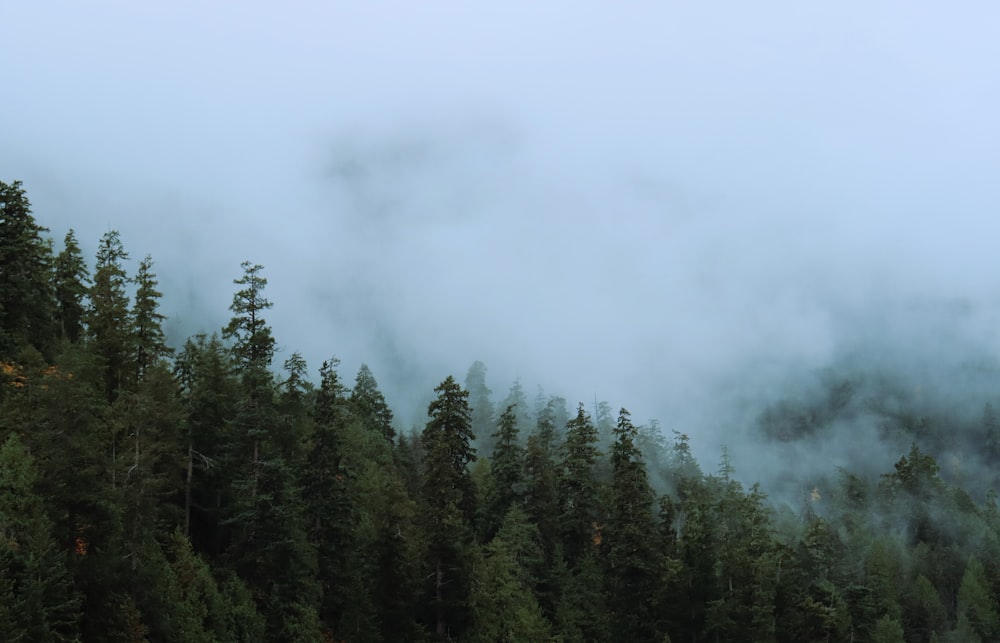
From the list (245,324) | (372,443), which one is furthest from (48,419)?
(372,443)

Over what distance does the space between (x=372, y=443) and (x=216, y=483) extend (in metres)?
34.5

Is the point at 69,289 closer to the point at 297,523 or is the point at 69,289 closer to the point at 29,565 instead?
the point at 297,523

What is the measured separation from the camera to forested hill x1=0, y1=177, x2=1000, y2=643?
133 ft

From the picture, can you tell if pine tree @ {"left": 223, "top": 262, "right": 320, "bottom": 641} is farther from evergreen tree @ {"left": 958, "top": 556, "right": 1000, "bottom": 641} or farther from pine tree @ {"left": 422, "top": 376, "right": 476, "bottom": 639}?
evergreen tree @ {"left": 958, "top": 556, "right": 1000, "bottom": 641}

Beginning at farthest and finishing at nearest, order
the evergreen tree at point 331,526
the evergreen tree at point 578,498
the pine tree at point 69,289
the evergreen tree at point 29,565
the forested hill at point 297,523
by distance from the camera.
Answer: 1. the evergreen tree at point 578,498
2. the pine tree at point 69,289
3. the evergreen tree at point 331,526
4. the forested hill at point 297,523
5. the evergreen tree at point 29,565

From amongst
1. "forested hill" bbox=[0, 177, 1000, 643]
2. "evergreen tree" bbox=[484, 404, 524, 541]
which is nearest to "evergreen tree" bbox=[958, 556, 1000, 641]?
"forested hill" bbox=[0, 177, 1000, 643]

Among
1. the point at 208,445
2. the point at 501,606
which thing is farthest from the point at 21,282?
the point at 501,606

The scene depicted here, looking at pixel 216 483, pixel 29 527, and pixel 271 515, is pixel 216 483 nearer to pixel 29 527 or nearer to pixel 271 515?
pixel 271 515

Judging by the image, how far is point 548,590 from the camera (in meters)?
73.2

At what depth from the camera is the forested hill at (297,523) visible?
40594 millimetres

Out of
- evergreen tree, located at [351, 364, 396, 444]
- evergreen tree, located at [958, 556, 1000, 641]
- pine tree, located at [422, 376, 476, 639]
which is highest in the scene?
evergreen tree, located at [351, 364, 396, 444]

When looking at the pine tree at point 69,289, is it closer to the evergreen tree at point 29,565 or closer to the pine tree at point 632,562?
the evergreen tree at point 29,565

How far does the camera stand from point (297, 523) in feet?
177

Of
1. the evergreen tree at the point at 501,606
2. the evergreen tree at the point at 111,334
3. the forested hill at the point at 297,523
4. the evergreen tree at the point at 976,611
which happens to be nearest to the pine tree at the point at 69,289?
the forested hill at the point at 297,523
